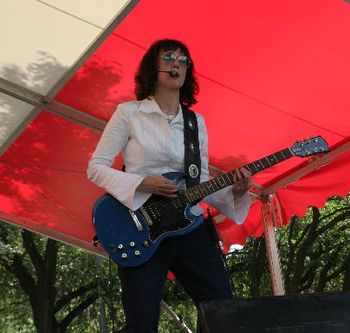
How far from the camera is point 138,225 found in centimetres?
221

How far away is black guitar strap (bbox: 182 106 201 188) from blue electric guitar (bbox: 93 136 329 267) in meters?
0.03

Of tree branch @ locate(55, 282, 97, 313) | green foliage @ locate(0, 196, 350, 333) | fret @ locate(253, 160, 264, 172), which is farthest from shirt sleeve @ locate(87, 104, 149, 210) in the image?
tree branch @ locate(55, 282, 97, 313)

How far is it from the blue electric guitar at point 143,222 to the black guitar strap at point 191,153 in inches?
1.3

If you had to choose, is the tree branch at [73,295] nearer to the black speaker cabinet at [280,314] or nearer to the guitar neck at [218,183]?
the guitar neck at [218,183]

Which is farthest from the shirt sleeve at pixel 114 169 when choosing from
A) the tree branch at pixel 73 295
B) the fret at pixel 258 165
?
the tree branch at pixel 73 295

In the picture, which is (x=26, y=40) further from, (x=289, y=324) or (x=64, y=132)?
(x=289, y=324)

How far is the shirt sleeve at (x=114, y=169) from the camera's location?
7.23ft

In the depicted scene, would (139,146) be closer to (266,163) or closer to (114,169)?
(114,169)

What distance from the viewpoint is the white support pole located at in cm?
448

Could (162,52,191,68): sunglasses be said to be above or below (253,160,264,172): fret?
above

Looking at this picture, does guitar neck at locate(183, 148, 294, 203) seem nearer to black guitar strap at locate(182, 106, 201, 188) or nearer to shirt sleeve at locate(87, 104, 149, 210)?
black guitar strap at locate(182, 106, 201, 188)

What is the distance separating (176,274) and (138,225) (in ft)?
0.80

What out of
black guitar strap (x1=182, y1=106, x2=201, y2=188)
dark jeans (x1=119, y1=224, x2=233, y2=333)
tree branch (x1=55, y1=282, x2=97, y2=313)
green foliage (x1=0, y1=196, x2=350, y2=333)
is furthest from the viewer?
tree branch (x1=55, y1=282, x2=97, y2=313)

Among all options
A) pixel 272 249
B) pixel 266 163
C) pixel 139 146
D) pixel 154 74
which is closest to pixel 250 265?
pixel 272 249
